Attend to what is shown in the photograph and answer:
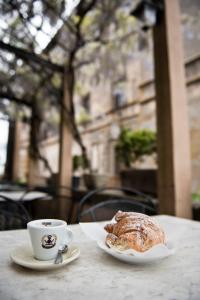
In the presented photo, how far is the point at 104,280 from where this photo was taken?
20.4 inches

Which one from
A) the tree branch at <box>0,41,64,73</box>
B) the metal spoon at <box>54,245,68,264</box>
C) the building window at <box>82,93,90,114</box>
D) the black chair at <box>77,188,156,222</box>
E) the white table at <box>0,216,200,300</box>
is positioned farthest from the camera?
the building window at <box>82,93,90,114</box>

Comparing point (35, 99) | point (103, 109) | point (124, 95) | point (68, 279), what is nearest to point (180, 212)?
point (68, 279)

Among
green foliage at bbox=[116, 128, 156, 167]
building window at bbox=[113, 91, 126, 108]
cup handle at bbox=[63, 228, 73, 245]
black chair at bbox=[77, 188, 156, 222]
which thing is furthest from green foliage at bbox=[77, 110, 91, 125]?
cup handle at bbox=[63, 228, 73, 245]

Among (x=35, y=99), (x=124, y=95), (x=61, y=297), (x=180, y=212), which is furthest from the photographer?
(x=124, y=95)

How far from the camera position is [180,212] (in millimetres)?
1853

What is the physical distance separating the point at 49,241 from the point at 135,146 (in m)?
2.58

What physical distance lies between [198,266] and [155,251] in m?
0.12

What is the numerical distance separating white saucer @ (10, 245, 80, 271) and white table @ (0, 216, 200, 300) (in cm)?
1

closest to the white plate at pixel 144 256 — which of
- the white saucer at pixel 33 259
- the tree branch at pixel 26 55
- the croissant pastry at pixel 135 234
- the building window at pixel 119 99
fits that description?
the croissant pastry at pixel 135 234

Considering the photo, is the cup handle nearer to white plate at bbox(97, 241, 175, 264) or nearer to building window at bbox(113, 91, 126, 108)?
white plate at bbox(97, 241, 175, 264)

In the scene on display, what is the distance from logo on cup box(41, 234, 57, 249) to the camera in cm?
57

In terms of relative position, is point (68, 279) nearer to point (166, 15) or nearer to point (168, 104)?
point (168, 104)

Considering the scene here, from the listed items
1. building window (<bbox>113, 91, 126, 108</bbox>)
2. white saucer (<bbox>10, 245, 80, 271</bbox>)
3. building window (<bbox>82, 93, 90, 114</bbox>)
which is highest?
building window (<bbox>82, 93, 90, 114</bbox>)

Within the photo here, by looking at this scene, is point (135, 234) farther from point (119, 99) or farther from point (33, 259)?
point (119, 99)
